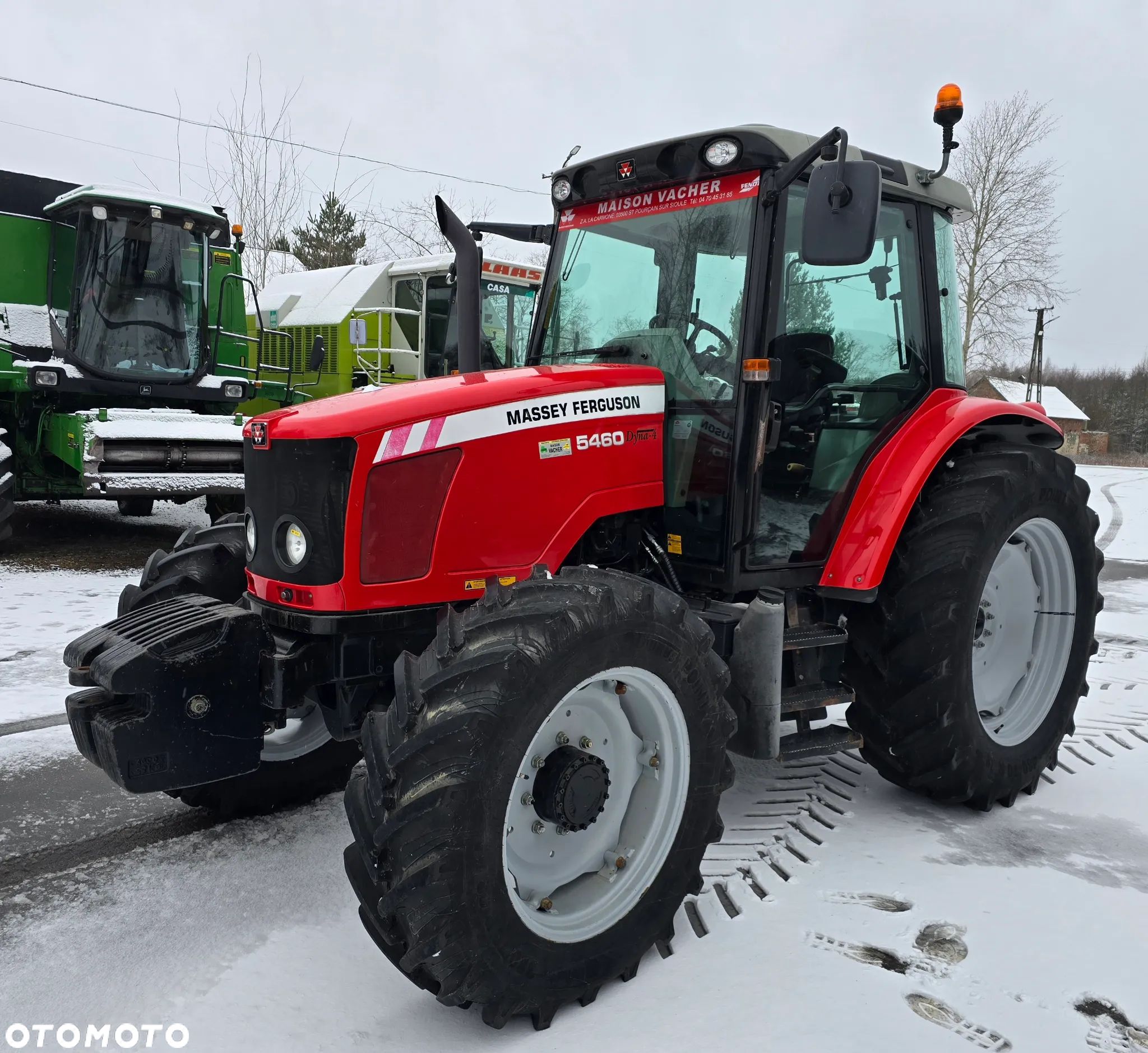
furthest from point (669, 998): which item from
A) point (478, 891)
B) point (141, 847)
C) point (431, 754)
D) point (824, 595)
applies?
point (141, 847)

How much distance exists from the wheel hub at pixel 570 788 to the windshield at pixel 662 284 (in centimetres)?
123

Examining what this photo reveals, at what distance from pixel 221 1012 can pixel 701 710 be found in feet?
4.24

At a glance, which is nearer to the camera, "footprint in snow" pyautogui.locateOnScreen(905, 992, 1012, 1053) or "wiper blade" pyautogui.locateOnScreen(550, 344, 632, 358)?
"footprint in snow" pyautogui.locateOnScreen(905, 992, 1012, 1053)

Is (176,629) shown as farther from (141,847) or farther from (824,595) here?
(824,595)

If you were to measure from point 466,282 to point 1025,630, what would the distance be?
2.44 m

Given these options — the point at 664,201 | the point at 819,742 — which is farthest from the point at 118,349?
the point at 819,742

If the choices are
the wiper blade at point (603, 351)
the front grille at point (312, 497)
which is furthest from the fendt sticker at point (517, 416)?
the wiper blade at point (603, 351)

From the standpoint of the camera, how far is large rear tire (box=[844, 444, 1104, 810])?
3.15 m

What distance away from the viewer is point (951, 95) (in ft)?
10.4

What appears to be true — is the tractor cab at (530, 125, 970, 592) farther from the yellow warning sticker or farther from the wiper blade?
the yellow warning sticker

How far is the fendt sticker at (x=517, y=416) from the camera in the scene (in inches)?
97.5

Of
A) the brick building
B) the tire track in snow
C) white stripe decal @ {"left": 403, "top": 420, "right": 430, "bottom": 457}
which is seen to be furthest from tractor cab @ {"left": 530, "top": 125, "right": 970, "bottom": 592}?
the brick building

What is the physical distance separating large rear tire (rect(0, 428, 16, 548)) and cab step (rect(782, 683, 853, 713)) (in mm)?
6528

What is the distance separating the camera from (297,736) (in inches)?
133
